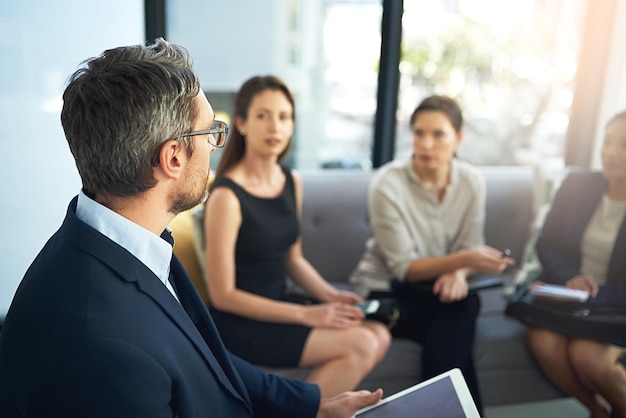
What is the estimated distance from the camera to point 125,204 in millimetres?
1011

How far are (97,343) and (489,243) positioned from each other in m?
2.41

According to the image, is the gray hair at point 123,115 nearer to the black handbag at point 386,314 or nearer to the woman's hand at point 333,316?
the woman's hand at point 333,316

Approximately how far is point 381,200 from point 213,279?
2.61 feet

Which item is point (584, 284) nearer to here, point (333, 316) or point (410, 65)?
point (333, 316)

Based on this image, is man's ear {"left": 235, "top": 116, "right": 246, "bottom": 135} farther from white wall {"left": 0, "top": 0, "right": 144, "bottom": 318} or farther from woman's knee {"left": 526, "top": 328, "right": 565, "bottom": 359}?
woman's knee {"left": 526, "top": 328, "right": 565, "bottom": 359}

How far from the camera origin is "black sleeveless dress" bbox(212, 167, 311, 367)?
1917 millimetres

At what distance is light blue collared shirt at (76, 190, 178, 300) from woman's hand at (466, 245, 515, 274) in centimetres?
150

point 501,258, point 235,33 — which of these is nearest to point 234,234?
point 501,258

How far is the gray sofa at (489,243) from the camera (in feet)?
7.04

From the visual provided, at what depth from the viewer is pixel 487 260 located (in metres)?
2.21

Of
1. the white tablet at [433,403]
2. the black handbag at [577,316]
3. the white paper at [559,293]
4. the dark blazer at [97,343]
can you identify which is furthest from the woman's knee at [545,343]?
the dark blazer at [97,343]

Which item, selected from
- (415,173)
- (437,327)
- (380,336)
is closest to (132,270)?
(380,336)

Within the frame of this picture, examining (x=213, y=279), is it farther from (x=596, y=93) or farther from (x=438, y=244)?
(x=596, y=93)

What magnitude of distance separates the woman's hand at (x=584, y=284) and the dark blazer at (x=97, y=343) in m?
1.72
